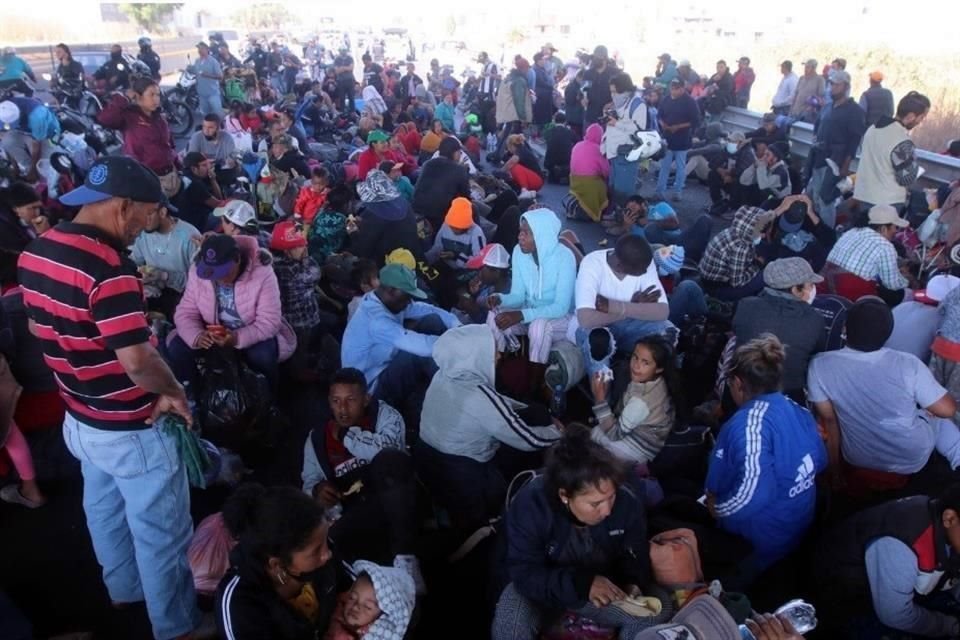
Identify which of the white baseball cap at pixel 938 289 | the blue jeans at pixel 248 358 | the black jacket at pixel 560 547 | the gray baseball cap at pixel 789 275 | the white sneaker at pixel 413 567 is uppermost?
the gray baseball cap at pixel 789 275

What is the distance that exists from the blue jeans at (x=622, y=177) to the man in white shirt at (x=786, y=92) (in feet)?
14.8

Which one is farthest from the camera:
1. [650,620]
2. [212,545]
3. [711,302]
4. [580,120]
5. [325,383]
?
[580,120]

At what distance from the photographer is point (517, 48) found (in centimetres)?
2942

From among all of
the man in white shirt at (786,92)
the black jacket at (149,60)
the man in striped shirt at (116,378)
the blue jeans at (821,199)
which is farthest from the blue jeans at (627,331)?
the black jacket at (149,60)

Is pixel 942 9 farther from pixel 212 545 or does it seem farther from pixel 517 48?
pixel 212 545

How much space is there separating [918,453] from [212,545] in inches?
131

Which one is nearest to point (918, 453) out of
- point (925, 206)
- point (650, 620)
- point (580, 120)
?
point (650, 620)

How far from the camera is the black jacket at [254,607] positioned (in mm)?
1967

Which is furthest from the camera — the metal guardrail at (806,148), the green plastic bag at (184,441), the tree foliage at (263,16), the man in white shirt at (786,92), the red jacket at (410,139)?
the tree foliage at (263,16)

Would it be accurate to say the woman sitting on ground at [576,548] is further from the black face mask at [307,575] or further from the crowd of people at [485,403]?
the black face mask at [307,575]

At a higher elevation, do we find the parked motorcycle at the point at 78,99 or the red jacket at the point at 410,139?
the red jacket at the point at 410,139

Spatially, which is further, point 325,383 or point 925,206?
point 925,206

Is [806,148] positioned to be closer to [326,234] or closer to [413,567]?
[326,234]

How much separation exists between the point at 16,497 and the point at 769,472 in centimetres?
364
